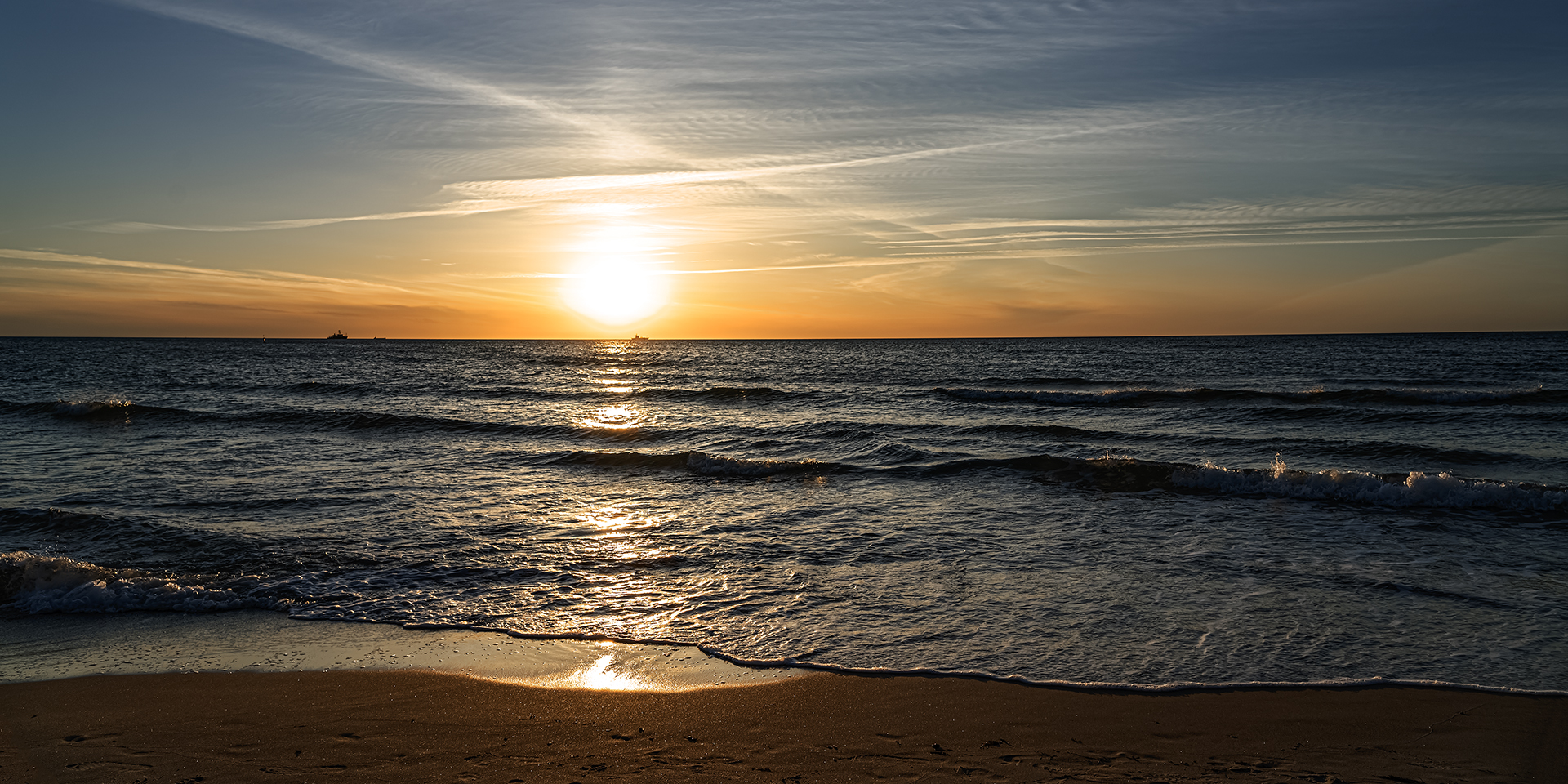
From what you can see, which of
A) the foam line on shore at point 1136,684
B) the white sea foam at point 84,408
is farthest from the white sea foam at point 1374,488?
the white sea foam at point 84,408

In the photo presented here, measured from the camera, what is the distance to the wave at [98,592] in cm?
796

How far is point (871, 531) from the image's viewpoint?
11.4 metres

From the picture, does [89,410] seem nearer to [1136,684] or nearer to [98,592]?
[98,592]

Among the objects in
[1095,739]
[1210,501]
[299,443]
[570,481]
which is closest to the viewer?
[1095,739]

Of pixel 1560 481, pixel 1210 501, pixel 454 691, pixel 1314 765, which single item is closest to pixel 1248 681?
pixel 1314 765

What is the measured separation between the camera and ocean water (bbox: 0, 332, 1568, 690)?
7230 mm

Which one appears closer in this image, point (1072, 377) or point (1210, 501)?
point (1210, 501)

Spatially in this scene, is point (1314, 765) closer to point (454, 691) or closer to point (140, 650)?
point (454, 691)

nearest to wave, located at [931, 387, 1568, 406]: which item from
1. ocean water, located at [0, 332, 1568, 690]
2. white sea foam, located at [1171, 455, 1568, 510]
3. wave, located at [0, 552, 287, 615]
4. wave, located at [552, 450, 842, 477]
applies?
ocean water, located at [0, 332, 1568, 690]

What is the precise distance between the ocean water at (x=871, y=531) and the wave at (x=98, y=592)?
3 centimetres

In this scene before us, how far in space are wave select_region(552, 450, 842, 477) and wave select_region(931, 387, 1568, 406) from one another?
17.1 meters

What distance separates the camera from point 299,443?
2012 centimetres

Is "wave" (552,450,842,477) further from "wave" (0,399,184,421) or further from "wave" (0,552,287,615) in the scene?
"wave" (0,399,184,421)

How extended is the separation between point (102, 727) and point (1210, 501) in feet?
48.6
